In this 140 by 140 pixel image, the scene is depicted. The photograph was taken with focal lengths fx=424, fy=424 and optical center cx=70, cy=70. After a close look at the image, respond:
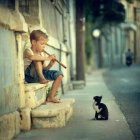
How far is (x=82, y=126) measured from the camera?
8.20 m

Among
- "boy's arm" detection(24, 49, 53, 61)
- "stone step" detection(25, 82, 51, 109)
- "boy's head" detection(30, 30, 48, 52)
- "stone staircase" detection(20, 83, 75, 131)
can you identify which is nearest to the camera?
"stone staircase" detection(20, 83, 75, 131)

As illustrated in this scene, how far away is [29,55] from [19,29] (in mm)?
937

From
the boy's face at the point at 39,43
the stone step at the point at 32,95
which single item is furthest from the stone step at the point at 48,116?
the boy's face at the point at 39,43

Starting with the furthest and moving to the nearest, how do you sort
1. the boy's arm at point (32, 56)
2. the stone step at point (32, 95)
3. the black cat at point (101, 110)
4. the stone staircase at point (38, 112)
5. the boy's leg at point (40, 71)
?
the black cat at point (101, 110), the boy's leg at point (40, 71), the boy's arm at point (32, 56), the stone step at point (32, 95), the stone staircase at point (38, 112)

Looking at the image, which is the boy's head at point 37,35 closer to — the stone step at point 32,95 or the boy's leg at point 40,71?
the boy's leg at point 40,71

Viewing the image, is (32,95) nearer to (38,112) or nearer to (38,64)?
(38,112)

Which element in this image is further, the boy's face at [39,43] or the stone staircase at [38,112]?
the boy's face at [39,43]

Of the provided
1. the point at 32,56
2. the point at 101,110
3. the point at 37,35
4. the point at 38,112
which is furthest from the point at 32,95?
the point at 101,110

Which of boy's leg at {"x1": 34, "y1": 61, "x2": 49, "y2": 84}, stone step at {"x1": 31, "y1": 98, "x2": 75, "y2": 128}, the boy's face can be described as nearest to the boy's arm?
boy's leg at {"x1": 34, "y1": 61, "x2": 49, "y2": 84}

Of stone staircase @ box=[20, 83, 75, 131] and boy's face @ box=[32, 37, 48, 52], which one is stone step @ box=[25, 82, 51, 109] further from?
boy's face @ box=[32, 37, 48, 52]

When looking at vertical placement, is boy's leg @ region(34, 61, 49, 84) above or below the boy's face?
below

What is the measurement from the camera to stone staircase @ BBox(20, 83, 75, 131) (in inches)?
308

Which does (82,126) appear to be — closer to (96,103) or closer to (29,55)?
(96,103)

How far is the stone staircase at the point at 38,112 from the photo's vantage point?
7812mm
